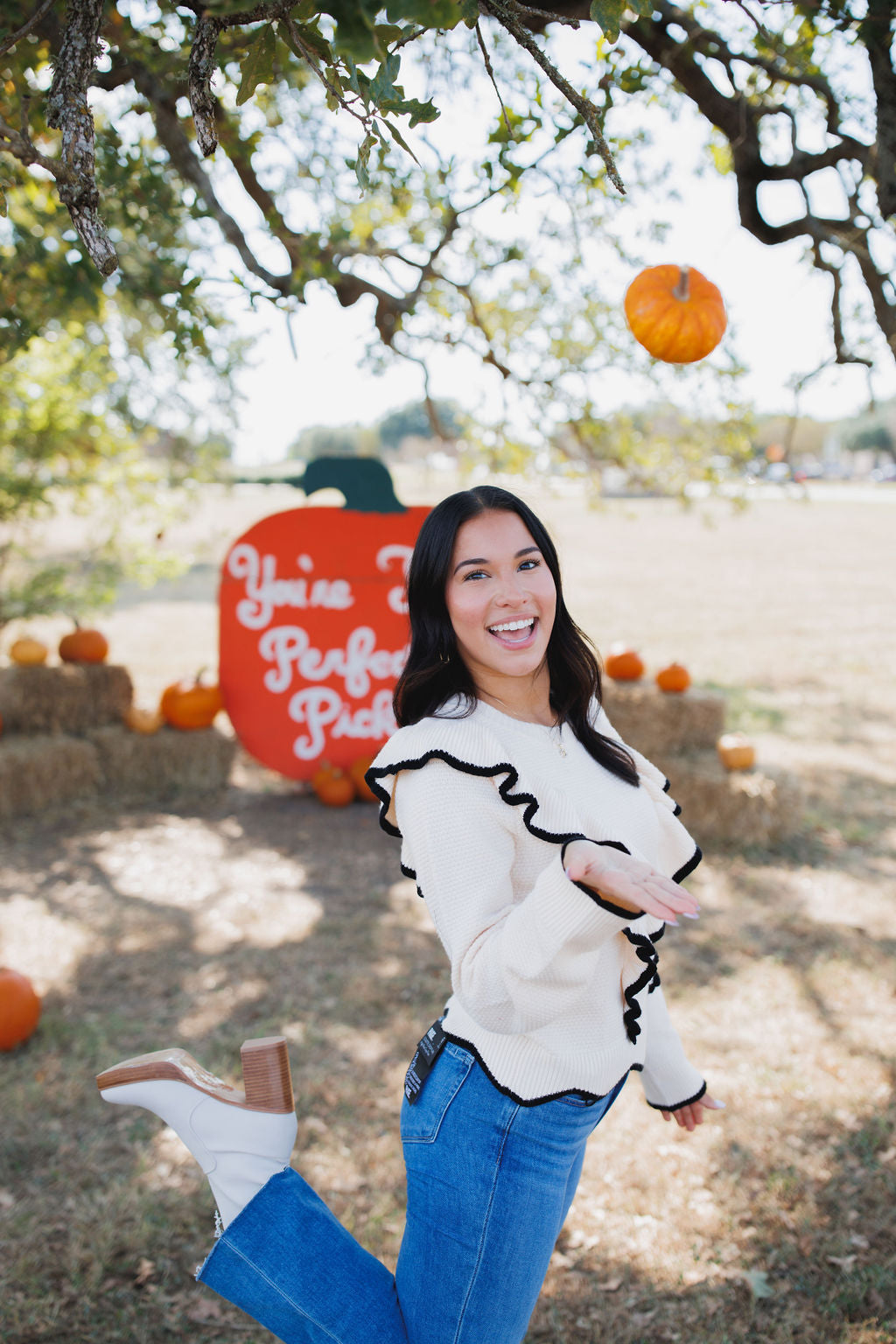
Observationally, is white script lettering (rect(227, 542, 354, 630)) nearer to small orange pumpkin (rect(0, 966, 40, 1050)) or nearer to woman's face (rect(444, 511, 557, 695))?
small orange pumpkin (rect(0, 966, 40, 1050))

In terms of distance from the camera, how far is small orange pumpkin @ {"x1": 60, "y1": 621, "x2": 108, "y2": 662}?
6457 millimetres

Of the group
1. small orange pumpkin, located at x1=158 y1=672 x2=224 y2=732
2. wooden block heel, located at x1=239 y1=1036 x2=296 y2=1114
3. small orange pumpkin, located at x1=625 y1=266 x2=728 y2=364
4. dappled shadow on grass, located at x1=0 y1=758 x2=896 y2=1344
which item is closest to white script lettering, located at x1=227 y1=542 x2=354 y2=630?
small orange pumpkin, located at x1=158 y1=672 x2=224 y2=732

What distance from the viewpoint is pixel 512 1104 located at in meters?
1.52

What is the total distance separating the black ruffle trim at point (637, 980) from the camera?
4.98ft

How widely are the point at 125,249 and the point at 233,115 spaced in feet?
5.25

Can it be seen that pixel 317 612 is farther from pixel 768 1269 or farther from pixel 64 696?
pixel 768 1269

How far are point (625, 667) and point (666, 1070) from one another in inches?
175

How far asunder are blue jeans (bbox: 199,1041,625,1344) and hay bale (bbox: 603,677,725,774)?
4.37m

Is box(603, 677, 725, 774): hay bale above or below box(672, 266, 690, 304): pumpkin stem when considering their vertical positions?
below

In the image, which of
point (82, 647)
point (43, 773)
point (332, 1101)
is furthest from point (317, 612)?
point (332, 1101)

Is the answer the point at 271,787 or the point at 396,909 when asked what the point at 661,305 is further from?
the point at 271,787

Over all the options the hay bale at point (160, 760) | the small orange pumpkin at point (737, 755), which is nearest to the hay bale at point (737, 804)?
the small orange pumpkin at point (737, 755)

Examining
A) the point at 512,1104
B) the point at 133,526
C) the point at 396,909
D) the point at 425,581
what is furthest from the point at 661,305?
the point at 133,526

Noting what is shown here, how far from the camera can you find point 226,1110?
174 centimetres
